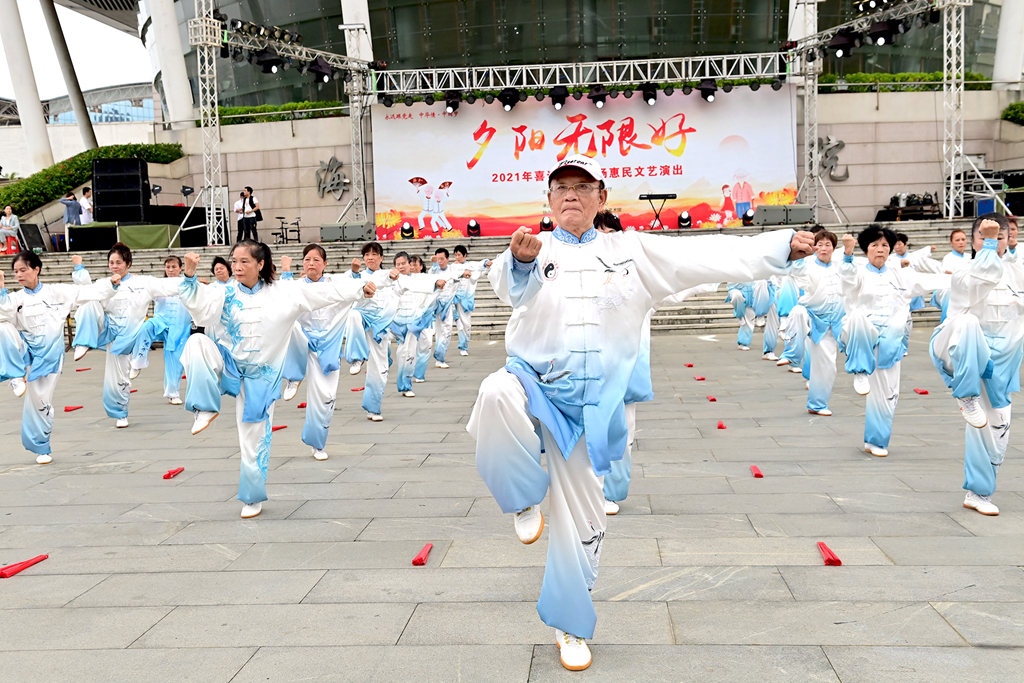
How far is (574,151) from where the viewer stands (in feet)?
76.3

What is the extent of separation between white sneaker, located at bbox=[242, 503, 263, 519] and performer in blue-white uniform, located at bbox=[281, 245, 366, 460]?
5.49 ft

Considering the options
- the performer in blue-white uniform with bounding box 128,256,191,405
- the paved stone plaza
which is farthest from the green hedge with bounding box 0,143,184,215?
the paved stone plaza

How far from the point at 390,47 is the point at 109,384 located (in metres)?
21.0

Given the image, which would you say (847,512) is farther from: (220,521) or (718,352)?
(718,352)

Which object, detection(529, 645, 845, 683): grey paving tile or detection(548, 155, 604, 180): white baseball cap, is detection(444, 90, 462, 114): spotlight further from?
detection(529, 645, 845, 683): grey paving tile

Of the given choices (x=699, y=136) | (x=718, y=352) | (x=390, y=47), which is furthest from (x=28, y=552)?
(x=390, y=47)

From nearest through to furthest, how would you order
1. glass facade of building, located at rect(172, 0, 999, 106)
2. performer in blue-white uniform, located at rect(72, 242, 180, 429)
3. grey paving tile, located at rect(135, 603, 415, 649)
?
grey paving tile, located at rect(135, 603, 415, 649) → performer in blue-white uniform, located at rect(72, 242, 180, 429) → glass facade of building, located at rect(172, 0, 999, 106)

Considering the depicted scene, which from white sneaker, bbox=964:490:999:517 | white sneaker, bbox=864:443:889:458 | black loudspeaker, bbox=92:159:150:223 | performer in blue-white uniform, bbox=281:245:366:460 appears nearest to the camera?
white sneaker, bbox=964:490:999:517

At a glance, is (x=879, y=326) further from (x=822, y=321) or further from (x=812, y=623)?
(x=812, y=623)

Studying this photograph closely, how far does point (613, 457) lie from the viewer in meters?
3.25

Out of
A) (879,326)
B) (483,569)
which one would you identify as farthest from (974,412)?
(483,569)

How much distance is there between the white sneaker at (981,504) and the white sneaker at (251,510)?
447 cm

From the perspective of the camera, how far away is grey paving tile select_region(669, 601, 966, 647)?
3.25 metres

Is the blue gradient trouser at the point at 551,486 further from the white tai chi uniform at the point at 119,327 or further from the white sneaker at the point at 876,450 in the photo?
the white tai chi uniform at the point at 119,327
